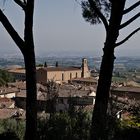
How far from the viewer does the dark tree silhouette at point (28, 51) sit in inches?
236

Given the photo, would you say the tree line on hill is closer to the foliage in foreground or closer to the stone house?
the foliage in foreground

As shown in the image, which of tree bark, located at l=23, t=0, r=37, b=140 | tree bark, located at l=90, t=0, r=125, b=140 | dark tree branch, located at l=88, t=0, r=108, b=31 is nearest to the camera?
tree bark, located at l=23, t=0, r=37, b=140

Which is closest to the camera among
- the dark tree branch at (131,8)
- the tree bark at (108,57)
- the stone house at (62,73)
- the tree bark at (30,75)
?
the tree bark at (30,75)

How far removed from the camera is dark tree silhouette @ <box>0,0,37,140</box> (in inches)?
236

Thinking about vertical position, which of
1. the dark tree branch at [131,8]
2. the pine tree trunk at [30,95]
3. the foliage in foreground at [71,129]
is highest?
the dark tree branch at [131,8]

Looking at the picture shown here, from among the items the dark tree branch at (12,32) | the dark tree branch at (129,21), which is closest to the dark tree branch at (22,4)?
the dark tree branch at (12,32)

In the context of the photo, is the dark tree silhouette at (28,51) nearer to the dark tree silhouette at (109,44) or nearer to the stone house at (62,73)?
the dark tree silhouette at (109,44)

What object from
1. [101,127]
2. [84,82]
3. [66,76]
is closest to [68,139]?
[101,127]

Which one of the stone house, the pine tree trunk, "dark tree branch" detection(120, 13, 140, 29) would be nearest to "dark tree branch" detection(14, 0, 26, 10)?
the pine tree trunk

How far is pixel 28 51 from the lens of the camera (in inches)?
239

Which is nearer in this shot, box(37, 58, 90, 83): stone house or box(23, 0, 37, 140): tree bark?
box(23, 0, 37, 140): tree bark

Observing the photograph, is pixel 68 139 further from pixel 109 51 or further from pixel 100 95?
pixel 109 51

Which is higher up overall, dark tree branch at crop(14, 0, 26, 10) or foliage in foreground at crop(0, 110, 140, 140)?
dark tree branch at crop(14, 0, 26, 10)

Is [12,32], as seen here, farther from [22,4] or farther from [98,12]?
[98,12]
